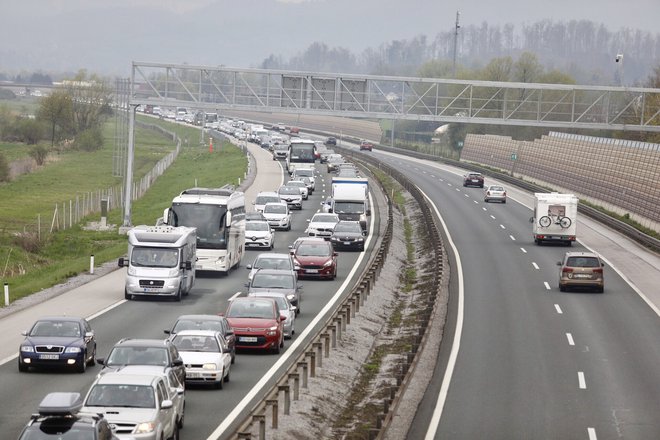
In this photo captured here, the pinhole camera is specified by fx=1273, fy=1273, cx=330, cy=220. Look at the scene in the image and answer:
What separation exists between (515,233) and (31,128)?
367 feet

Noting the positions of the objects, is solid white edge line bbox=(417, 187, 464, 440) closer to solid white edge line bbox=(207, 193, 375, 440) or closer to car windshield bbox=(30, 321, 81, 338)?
solid white edge line bbox=(207, 193, 375, 440)

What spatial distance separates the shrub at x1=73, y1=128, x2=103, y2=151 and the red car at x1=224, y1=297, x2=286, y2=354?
13359 centimetres

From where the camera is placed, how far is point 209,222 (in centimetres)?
4847

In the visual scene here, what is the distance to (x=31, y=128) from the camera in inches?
6781

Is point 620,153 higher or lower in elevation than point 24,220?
higher

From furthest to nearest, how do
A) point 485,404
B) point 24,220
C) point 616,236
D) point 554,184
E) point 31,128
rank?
point 31,128
point 554,184
point 24,220
point 616,236
point 485,404

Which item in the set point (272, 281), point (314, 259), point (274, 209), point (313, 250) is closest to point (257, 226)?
point (274, 209)

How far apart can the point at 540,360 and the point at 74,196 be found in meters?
74.6

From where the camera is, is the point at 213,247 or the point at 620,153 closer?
the point at 213,247

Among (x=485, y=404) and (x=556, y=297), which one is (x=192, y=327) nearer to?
(x=485, y=404)

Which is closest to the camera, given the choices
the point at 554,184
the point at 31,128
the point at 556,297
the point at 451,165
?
the point at 556,297

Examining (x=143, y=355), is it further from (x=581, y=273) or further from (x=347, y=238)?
(x=347, y=238)

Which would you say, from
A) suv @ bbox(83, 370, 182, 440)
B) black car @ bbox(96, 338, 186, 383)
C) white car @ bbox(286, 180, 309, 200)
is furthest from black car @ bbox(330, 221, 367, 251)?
suv @ bbox(83, 370, 182, 440)

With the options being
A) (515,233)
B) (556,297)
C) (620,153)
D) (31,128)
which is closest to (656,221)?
(515,233)
